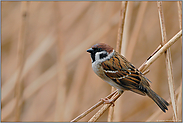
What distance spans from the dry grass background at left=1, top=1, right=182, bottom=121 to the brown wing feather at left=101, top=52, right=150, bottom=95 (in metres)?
0.28

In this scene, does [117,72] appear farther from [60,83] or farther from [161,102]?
[60,83]

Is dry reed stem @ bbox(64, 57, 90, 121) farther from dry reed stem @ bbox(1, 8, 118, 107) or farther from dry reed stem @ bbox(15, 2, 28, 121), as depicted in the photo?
dry reed stem @ bbox(15, 2, 28, 121)

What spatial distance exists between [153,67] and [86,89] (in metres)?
1.19

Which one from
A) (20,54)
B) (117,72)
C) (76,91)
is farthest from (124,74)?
(20,54)

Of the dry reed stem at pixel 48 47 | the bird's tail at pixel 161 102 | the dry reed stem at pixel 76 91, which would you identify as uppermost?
the dry reed stem at pixel 48 47

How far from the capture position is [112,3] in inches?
98.3

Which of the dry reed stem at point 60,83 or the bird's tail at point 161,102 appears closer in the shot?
the bird's tail at point 161,102

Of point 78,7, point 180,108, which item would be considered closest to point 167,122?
point 180,108

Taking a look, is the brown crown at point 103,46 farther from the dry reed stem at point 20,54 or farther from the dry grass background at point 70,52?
the dry reed stem at point 20,54

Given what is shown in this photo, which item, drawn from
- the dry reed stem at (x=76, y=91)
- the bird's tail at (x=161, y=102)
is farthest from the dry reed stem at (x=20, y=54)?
the bird's tail at (x=161, y=102)

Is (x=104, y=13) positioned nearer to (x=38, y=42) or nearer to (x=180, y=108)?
(x=38, y=42)

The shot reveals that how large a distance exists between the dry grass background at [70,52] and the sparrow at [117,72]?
0.95 ft

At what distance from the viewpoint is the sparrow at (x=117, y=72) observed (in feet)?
5.66

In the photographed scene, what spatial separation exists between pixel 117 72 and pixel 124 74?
0.23 ft
